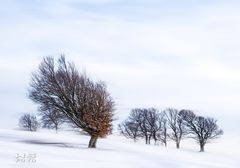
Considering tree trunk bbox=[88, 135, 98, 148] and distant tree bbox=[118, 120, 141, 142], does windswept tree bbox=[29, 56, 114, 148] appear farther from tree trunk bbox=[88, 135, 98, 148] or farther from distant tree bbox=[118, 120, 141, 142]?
distant tree bbox=[118, 120, 141, 142]

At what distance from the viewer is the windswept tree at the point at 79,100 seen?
38562mm

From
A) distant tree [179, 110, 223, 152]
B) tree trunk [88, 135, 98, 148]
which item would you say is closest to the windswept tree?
tree trunk [88, 135, 98, 148]

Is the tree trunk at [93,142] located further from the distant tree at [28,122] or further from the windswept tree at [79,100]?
the distant tree at [28,122]

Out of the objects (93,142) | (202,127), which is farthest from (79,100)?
(202,127)

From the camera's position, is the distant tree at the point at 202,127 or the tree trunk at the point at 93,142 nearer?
the tree trunk at the point at 93,142

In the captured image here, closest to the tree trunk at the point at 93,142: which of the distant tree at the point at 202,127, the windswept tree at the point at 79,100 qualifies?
the windswept tree at the point at 79,100

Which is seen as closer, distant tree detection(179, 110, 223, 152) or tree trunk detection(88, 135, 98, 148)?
tree trunk detection(88, 135, 98, 148)

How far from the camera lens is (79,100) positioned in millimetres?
38938

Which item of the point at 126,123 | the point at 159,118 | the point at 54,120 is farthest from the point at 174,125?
the point at 54,120

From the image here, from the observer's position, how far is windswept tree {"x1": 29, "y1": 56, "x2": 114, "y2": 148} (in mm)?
38562

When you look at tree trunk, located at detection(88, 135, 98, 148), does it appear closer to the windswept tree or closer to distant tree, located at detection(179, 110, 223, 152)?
the windswept tree

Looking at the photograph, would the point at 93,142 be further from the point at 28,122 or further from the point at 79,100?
the point at 28,122

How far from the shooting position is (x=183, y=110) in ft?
296

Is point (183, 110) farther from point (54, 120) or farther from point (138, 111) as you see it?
point (54, 120)
